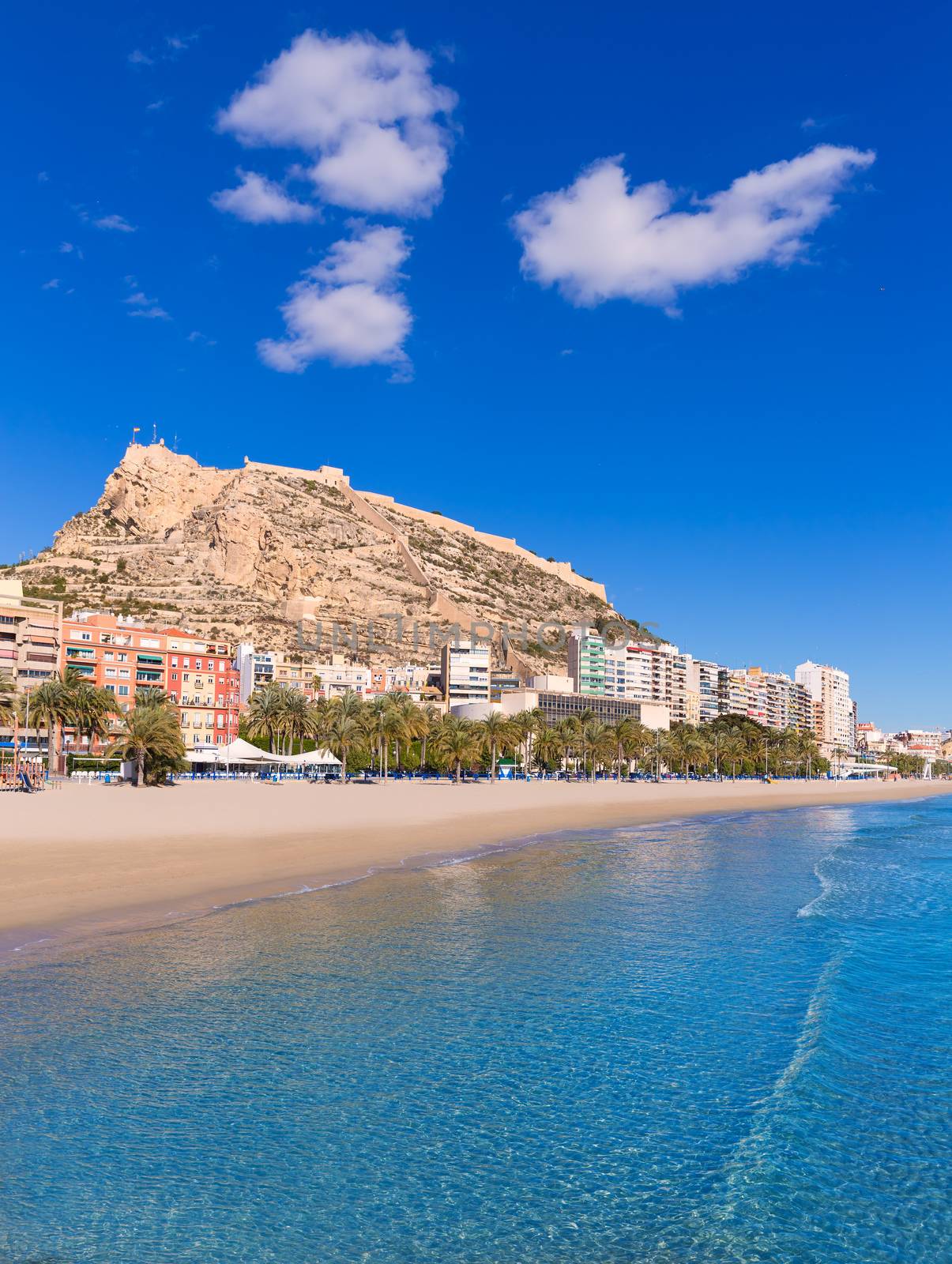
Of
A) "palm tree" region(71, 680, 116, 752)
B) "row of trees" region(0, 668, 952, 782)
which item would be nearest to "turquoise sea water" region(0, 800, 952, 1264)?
"row of trees" region(0, 668, 952, 782)

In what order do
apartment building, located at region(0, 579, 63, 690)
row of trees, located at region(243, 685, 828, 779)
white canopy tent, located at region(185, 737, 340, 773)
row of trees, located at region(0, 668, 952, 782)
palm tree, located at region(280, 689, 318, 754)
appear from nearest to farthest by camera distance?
row of trees, located at region(0, 668, 952, 782), white canopy tent, located at region(185, 737, 340, 773), palm tree, located at region(280, 689, 318, 754), row of trees, located at region(243, 685, 828, 779), apartment building, located at region(0, 579, 63, 690)

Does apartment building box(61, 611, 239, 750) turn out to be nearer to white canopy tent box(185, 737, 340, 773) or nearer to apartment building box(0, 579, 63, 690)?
apartment building box(0, 579, 63, 690)

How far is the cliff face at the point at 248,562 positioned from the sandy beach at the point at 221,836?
287 feet

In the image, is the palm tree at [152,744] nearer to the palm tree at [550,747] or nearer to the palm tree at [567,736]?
the palm tree at [550,747]

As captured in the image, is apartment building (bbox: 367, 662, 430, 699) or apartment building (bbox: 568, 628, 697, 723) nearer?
apartment building (bbox: 367, 662, 430, 699)

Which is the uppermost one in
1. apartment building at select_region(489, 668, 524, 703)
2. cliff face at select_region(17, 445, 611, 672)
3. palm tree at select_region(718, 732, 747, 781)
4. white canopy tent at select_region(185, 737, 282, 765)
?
cliff face at select_region(17, 445, 611, 672)

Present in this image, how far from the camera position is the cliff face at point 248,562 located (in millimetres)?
155375

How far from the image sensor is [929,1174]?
367 inches

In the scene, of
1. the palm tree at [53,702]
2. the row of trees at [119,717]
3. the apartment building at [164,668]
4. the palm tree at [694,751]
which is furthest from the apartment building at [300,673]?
the palm tree at [53,702]

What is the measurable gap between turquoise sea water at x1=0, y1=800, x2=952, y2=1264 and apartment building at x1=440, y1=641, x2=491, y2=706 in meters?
128

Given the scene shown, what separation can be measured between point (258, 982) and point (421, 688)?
132m

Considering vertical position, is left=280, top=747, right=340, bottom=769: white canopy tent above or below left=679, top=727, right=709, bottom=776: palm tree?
above

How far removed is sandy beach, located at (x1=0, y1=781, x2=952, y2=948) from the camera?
70.6 feet

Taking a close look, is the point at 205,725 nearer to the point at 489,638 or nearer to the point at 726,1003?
the point at 489,638
